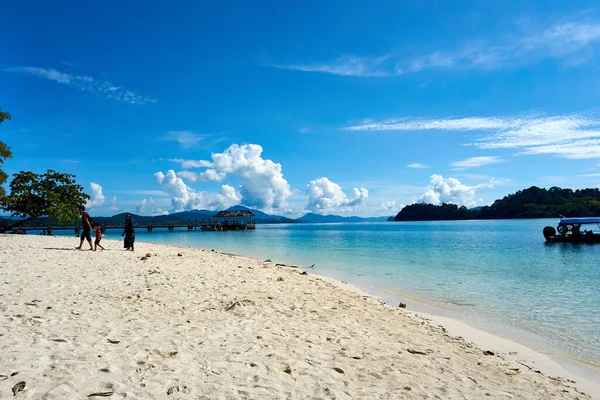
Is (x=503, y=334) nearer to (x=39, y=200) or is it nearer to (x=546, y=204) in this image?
(x=39, y=200)

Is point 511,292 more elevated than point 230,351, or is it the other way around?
point 230,351

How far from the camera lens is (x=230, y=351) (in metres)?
5.20

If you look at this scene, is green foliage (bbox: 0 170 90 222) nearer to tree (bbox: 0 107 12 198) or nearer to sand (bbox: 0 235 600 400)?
tree (bbox: 0 107 12 198)

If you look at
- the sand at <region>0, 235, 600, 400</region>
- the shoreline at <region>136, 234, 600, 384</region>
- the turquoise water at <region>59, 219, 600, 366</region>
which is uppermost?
the sand at <region>0, 235, 600, 400</region>

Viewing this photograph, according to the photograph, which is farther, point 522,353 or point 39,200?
point 39,200

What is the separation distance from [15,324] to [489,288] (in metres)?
16.2

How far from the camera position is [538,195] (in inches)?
6826

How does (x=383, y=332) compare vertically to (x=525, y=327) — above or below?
above

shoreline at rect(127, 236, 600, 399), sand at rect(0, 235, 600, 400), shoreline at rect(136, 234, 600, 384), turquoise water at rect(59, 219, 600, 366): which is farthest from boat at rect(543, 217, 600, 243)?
sand at rect(0, 235, 600, 400)

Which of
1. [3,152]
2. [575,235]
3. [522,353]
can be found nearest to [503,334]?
[522,353]

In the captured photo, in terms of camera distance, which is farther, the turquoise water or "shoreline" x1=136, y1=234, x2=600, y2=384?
the turquoise water

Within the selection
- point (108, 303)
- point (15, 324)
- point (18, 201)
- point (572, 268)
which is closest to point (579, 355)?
point (108, 303)

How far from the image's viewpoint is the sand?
4.05 meters

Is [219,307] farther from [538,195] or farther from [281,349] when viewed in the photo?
[538,195]
